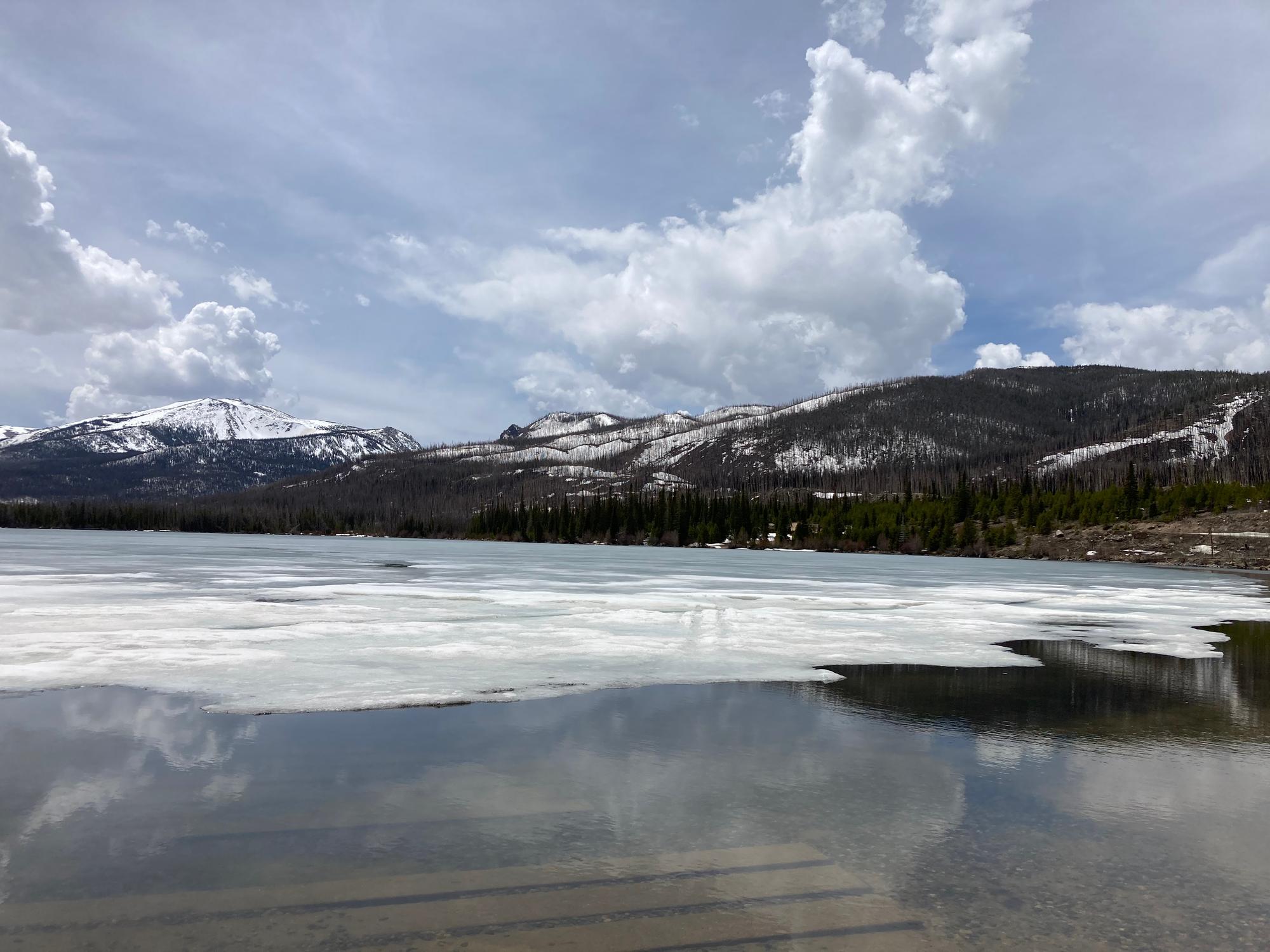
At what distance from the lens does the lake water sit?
195 inches

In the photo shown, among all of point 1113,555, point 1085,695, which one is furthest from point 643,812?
point 1113,555

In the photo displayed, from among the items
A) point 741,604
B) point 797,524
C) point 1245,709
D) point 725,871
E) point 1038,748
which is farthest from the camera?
point 797,524

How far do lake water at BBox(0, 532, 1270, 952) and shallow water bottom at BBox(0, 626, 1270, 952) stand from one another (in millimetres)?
32

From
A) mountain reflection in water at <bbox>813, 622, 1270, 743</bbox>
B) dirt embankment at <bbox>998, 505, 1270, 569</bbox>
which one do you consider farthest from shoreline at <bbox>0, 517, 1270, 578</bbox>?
mountain reflection in water at <bbox>813, 622, 1270, 743</bbox>

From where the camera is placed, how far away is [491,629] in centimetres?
1841

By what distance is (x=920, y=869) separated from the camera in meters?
5.82

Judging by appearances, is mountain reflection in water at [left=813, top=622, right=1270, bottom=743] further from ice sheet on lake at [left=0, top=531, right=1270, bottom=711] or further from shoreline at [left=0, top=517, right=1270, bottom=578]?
shoreline at [left=0, top=517, right=1270, bottom=578]

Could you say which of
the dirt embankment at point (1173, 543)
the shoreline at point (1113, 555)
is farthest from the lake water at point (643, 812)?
the dirt embankment at point (1173, 543)

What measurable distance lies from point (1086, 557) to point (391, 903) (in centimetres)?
12471

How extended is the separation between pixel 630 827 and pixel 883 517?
150 metres

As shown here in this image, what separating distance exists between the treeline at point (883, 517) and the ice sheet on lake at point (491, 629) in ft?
294

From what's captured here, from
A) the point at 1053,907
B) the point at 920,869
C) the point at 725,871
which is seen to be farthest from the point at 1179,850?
the point at 725,871

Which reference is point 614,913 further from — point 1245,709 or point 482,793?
point 1245,709

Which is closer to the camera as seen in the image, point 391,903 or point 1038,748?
point 391,903
